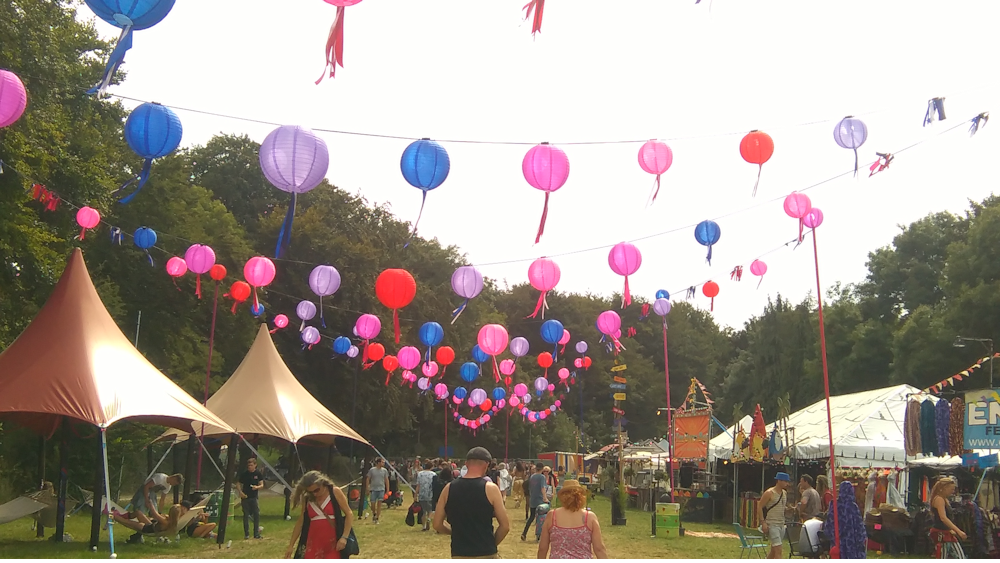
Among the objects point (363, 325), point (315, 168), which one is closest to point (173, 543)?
point (363, 325)

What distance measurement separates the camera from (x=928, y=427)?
14328 millimetres

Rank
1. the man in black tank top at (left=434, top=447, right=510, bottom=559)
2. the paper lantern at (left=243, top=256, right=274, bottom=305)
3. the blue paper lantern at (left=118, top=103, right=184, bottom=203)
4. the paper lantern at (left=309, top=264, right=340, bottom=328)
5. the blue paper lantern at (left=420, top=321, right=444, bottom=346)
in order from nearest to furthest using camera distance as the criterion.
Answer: the man in black tank top at (left=434, top=447, right=510, bottom=559) < the blue paper lantern at (left=118, top=103, right=184, bottom=203) < the paper lantern at (left=243, top=256, right=274, bottom=305) < the paper lantern at (left=309, top=264, right=340, bottom=328) < the blue paper lantern at (left=420, top=321, right=444, bottom=346)

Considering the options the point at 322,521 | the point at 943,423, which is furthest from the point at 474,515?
the point at 943,423

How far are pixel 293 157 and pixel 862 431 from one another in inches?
567

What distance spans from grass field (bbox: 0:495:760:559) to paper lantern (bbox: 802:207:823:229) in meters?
5.43

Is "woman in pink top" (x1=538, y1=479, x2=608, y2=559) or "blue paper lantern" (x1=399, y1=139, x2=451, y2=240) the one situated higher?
"blue paper lantern" (x1=399, y1=139, x2=451, y2=240)

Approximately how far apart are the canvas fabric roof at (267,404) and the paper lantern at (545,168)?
7644mm

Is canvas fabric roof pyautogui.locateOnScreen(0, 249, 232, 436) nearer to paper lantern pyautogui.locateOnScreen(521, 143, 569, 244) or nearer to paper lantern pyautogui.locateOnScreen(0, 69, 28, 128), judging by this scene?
paper lantern pyautogui.locateOnScreen(0, 69, 28, 128)

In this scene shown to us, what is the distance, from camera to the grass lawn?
1144 centimetres

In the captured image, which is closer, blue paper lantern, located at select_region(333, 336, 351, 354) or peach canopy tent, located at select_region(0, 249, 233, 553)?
peach canopy tent, located at select_region(0, 249, 233, 553)

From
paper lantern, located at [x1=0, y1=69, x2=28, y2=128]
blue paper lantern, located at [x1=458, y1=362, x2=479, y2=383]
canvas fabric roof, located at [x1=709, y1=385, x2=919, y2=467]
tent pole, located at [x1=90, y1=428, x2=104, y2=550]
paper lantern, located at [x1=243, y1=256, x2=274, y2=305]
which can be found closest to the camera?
paper lantern, located at [x1=0, y1=69, x2=28, y2=128]

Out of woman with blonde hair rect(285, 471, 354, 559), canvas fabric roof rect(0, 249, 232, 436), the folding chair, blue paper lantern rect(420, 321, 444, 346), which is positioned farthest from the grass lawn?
woman with blonde hair rect(285, 471, 354, 559)

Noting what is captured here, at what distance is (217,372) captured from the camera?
27.7 metres

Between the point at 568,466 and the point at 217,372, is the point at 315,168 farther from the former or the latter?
the point at 568,466
